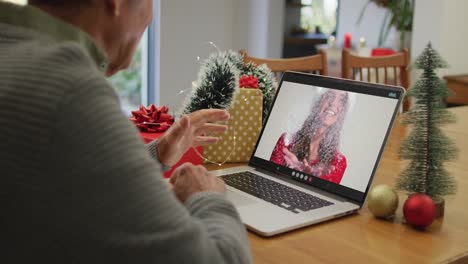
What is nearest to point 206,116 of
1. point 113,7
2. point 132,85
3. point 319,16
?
point 113,7

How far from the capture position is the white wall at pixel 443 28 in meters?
3.59

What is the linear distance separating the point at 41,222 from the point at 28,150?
75 mm

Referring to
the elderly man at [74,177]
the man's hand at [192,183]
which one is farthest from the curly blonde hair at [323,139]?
the elderly man at [74,177]

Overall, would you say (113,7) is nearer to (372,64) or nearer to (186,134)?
(186,134)

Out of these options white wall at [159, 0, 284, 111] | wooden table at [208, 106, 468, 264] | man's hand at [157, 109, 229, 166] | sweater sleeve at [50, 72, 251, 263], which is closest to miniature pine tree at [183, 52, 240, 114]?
man's hand at [157, 109, 229, 166]

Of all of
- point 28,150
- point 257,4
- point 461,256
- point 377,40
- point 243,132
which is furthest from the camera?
point 257,4

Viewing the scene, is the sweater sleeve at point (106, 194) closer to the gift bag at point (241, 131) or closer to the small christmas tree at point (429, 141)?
the small christmas tree at point (429, 141)

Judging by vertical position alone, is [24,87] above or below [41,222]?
above

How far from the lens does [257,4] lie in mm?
4363

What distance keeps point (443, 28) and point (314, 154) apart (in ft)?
8.92

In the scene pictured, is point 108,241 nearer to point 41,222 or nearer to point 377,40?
point 41,222

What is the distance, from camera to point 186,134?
1.21 m

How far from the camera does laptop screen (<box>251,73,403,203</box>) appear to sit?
1.17 metres

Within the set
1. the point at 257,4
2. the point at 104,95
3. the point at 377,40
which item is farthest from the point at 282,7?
the point at 104,95
